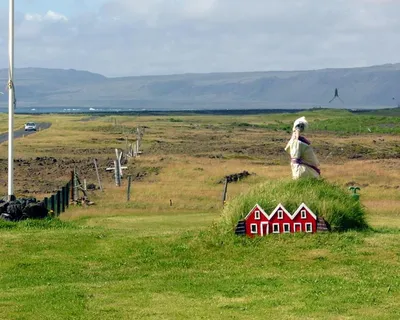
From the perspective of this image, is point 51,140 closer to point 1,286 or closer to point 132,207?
point 132,207

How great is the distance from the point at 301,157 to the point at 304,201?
2180 mm

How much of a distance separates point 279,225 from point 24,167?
41348mm

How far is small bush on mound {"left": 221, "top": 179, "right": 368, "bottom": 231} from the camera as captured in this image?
65.4 ft

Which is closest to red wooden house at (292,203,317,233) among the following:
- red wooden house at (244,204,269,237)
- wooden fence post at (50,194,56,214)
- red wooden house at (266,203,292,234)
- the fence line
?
red wooden house at (266,203,292,234)

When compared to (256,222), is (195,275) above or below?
below

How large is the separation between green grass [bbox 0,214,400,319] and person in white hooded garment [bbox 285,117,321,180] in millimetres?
2364

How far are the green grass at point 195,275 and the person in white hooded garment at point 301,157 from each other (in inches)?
93.1

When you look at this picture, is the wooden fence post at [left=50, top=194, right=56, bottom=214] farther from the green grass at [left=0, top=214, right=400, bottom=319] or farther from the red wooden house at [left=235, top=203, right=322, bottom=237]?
the red wooden house at [left=235, top=203, right=322, bottom=237]

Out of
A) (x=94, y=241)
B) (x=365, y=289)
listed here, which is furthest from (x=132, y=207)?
(x=365, y=289)

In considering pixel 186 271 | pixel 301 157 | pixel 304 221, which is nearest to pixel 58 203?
pixel 301 157

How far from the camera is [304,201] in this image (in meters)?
20.0

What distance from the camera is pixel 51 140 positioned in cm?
9200

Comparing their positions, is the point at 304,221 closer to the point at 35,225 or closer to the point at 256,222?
the point at 256,222

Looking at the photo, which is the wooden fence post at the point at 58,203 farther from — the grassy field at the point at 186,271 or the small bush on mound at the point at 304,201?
the small bush on mound at the point at 304,201
